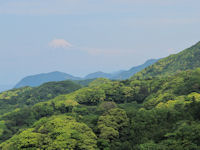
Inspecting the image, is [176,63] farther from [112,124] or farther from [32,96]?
[112,124]

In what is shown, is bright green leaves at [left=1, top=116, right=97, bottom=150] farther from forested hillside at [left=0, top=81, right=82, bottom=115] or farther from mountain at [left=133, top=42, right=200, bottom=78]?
mountain at [left=133, top=42, right=200, bottom=78]

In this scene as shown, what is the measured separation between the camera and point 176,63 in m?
146

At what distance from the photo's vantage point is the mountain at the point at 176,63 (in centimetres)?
13570

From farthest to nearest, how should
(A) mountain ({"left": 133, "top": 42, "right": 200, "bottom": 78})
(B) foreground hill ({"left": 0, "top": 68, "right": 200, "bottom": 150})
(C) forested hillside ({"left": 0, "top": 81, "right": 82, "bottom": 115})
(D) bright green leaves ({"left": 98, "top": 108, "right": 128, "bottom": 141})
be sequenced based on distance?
1. (A) mountain ({"left": 133, "top": 42, "right": 200, "bottom": 78})
2. (C) forested hillside ({"left": 0, "top": 81, "right": 82, "bottom": 115})
3. (D) bright green leaves ({"left": 98, "top": 108, "right": 128, "bottom": 141})
4. (B) foreground hill ({"left": 0, "top": 68, "right": 200, "bottom": 150})

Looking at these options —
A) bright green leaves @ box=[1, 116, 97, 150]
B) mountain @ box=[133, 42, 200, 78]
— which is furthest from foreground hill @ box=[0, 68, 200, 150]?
mountain @ box=[133, 42, 200, 78]

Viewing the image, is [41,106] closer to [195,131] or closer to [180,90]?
[180,90]

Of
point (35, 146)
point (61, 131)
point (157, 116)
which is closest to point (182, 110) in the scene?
point (157, 116)

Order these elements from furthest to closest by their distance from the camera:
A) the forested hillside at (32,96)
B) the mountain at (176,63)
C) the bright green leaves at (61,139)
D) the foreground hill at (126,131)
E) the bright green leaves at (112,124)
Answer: the mountain at (176,63)
the forested hillside at (32,96)
the bright green leaves at (112,124)
the bright green leaves at (61,139)
the foreground hill at (126,131)

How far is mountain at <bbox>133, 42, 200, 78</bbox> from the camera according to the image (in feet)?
445

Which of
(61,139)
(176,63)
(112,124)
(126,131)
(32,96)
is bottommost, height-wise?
(126,131)

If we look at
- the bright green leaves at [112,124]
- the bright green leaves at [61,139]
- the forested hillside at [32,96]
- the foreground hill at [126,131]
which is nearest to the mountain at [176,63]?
the forested hillside at [32,96]

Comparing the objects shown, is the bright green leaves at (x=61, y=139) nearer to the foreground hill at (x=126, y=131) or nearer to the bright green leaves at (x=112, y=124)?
the foreground hill at (x=126, y=131)

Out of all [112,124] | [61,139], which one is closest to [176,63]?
[112,124]

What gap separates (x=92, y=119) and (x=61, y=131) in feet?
28.9
